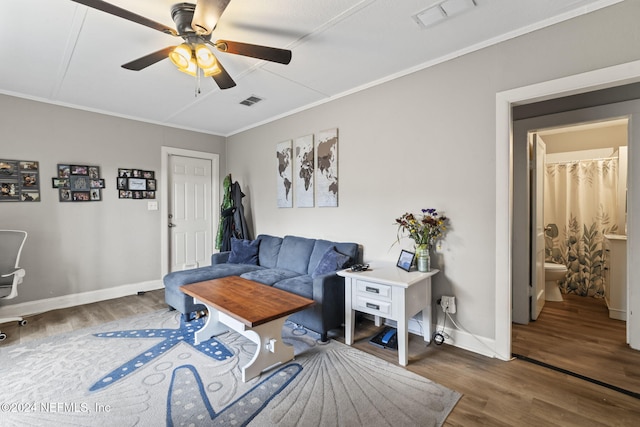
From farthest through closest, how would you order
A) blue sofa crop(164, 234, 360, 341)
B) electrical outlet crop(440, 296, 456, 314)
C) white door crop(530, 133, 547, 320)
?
white door crop(530, 133, 547, 320) < blue sofa crop(164, 234, 360, 341) < electrical outlet crop(440, 296, 456, 314)

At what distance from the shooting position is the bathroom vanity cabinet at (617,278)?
9.95 feet

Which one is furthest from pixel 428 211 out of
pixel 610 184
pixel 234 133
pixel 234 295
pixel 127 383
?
pixel 234 133

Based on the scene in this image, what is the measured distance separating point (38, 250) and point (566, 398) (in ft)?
16.9

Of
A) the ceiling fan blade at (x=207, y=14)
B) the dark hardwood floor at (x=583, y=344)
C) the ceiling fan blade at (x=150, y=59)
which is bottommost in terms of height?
the dark hardwood floor at (x=583, y=344)

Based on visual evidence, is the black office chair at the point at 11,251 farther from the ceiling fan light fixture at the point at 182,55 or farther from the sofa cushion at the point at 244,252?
the ceiling fan light fixture at the point at 182,55

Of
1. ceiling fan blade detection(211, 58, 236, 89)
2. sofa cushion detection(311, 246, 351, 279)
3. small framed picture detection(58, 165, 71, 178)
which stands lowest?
sofa cushion detection(311, 246, 351, 279)

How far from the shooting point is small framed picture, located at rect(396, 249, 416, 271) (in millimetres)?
2572

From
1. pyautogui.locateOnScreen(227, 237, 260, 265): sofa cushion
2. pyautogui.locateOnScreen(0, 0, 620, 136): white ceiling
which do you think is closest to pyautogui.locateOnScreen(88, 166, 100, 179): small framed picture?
pyautogui.locateOnScreen(0, 0, 620, 136): white ceiling

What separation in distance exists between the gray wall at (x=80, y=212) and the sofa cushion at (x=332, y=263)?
282 centimetres

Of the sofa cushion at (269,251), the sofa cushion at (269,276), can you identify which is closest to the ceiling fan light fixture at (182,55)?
the sofa cushion at (269,276)

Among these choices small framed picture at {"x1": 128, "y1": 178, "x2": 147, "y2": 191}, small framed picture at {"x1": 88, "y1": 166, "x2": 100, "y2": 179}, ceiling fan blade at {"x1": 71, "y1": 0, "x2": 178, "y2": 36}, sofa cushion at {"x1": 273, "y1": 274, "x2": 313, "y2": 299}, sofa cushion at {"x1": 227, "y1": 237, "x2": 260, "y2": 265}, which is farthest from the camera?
small framed picture at {"x1": 128, "y1": 178, "x2": 147, "y2": 191}

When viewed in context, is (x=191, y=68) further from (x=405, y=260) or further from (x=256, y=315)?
(x=405, y=260)

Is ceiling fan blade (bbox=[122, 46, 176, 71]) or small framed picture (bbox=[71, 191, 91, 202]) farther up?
ceiling fan blade (bbox=[122, 46, 176, 71])

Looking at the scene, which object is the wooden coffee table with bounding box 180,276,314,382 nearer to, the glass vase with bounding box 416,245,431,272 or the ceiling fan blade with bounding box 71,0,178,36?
the glass vase with bounding box 416,245,431,272
